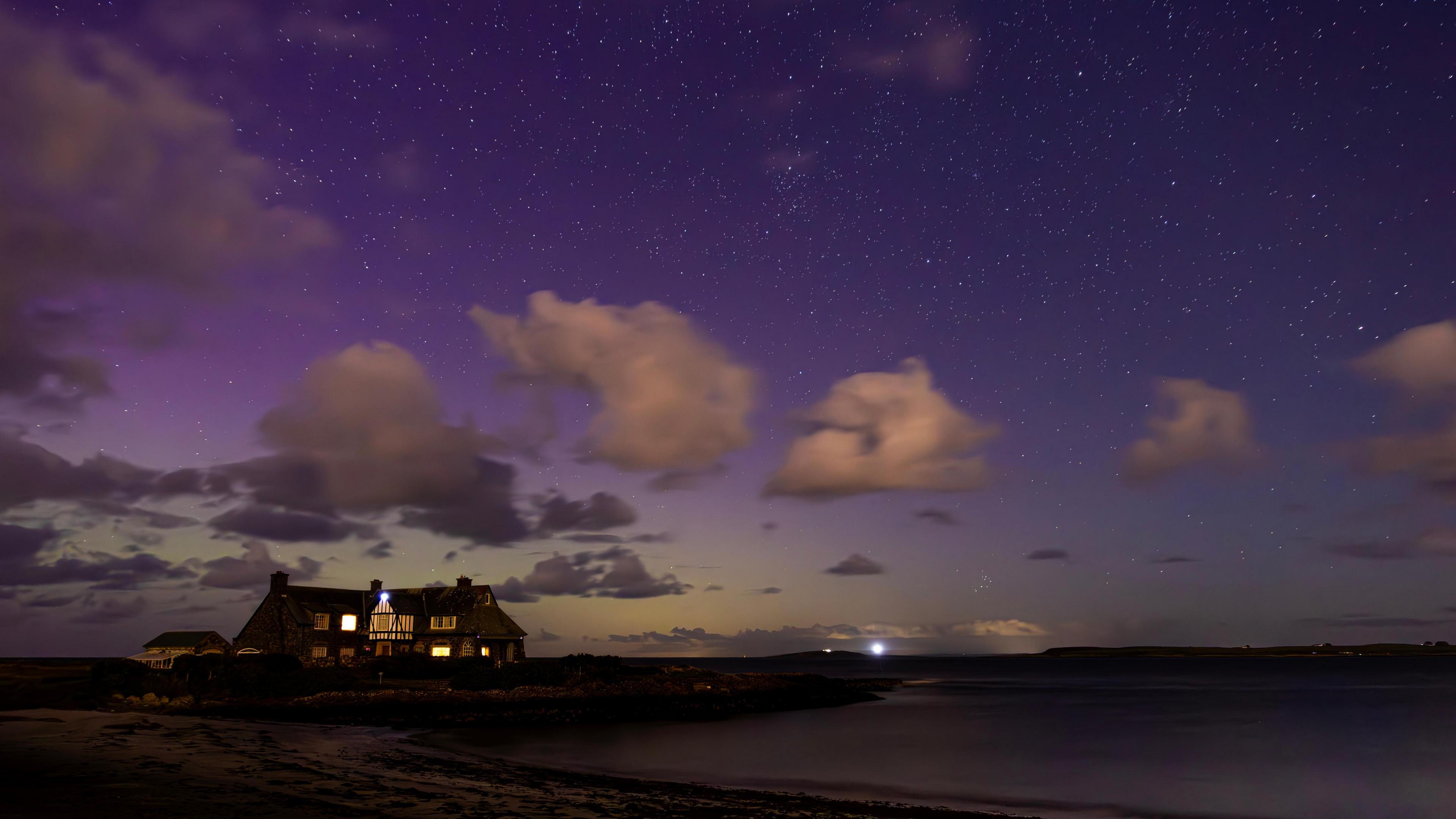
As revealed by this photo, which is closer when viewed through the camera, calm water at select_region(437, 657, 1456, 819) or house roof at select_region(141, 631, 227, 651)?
calm water at select_region(437, 657, 1456, 819)

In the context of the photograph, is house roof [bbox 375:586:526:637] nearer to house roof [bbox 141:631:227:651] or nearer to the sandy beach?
house roof [bbox 141:631:227:651]

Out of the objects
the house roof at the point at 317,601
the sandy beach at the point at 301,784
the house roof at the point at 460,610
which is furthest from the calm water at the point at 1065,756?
the house roof at the point at 317,601

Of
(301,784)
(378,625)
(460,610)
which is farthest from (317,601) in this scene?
(301,784)

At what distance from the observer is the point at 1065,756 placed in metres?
49.0

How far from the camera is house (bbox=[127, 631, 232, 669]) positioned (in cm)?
7175

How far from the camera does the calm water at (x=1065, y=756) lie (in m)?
35.2

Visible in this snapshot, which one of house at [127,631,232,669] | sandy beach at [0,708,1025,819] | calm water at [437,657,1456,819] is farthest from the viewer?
house at [127,631,232,669]

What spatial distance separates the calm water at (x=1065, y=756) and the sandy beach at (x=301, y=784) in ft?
18.9

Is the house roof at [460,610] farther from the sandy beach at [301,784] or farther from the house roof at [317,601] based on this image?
the sandy beach at [301,784]

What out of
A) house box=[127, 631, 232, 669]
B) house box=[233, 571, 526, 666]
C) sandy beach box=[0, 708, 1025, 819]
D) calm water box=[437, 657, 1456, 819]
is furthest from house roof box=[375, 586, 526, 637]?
sandy beach box=[0, 708, 1025, 819]

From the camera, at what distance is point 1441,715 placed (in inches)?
3054

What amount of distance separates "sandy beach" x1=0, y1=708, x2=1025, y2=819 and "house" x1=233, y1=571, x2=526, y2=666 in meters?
36.5

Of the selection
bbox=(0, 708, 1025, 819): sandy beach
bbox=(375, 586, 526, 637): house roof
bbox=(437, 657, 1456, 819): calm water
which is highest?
bbox=(375, 586, 526, 637): house roof

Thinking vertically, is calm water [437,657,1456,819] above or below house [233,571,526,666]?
below
